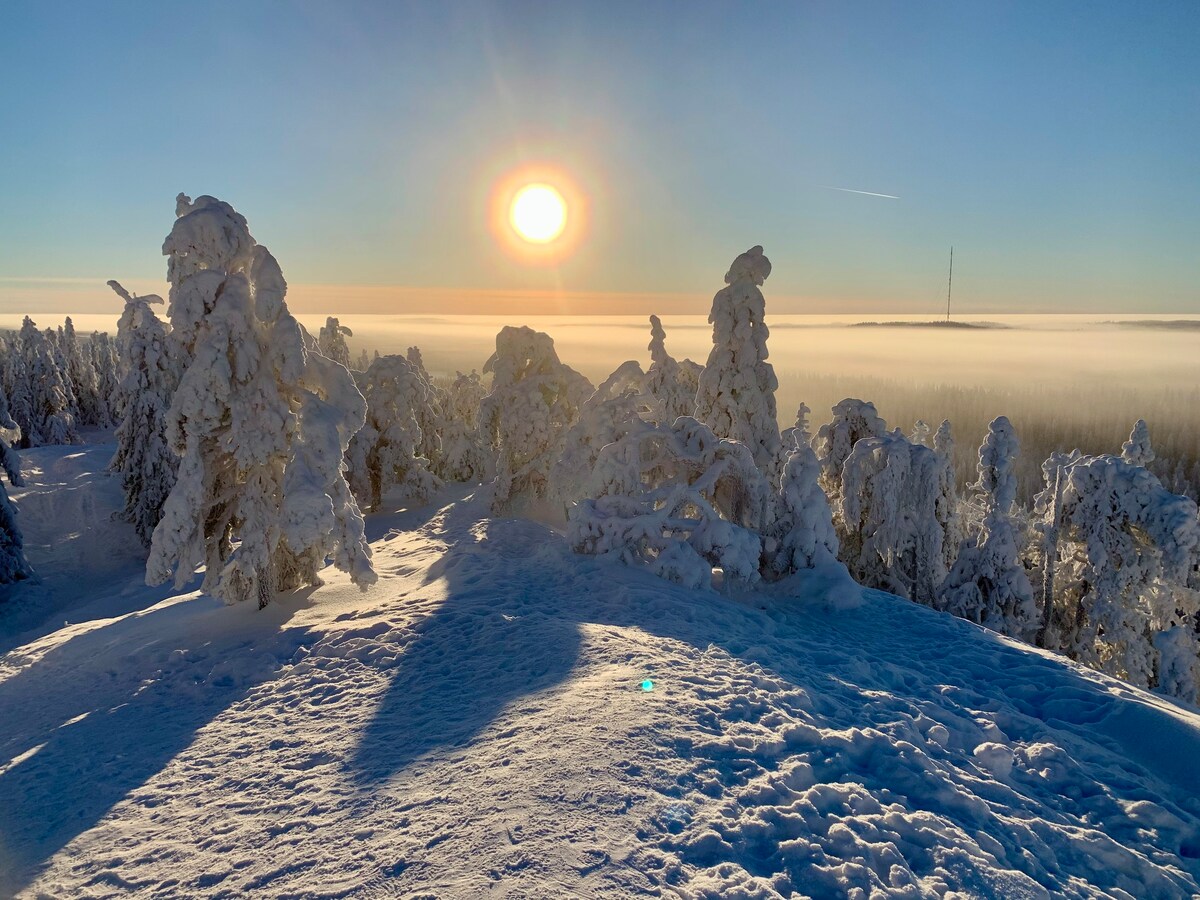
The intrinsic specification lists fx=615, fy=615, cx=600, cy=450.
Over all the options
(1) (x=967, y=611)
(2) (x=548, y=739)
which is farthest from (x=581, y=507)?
(1) (x=967, y=611)

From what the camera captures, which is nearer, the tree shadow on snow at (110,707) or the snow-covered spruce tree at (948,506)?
the tree shadow on snow at (110,707)

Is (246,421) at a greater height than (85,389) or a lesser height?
greater

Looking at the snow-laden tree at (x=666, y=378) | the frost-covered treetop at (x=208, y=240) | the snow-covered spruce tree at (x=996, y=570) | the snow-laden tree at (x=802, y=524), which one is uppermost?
the frost-covered treetop at (x=208, y=240)

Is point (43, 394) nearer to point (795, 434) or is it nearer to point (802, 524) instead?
point (795, 434)

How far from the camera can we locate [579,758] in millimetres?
6082

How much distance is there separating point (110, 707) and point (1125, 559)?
989 inches

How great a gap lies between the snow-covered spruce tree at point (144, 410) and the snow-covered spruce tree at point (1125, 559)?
33808mm

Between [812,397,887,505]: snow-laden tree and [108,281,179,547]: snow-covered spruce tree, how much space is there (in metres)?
27.0

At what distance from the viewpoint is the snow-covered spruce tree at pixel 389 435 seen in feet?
100

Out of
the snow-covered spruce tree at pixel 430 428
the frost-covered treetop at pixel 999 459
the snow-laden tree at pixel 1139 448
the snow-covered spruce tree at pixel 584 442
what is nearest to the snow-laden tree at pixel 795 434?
the frost-covered treetop at pixel 999 459

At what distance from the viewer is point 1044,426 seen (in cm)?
17812

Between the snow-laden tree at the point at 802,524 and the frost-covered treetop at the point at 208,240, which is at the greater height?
the frost-covered treetop at the point at 208,240

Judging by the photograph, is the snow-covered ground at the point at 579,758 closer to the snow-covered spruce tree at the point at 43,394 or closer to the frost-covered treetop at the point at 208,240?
the frost-covered treetop at the point at 208,240

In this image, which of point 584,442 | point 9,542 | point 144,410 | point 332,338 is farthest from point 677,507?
point 332,338
